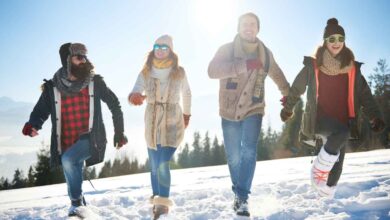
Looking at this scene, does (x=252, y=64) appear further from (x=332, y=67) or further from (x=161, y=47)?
(x=161, y=47)

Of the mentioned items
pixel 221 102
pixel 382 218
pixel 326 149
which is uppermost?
pixel 221 102

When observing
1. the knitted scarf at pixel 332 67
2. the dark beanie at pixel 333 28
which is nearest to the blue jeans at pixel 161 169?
the knitted scarf at pixel 332 67

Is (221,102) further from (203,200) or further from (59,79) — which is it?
(59,79)

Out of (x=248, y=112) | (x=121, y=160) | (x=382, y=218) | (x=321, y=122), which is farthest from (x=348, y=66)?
(x=121, y=160)

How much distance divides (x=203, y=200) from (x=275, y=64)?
2.52 m

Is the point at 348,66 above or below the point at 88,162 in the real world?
above

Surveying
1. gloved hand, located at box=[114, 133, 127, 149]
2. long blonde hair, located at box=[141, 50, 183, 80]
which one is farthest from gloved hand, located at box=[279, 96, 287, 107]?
gloved hand, located at box=[114, 133, 127, 149]

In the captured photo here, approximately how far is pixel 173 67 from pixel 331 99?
227 centimetres

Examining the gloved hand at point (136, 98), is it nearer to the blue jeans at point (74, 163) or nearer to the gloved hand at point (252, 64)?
the blue jeans at point (74, 163)

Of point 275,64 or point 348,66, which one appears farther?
Result: point 275,64

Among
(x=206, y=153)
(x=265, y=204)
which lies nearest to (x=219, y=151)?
(x=206, y=153)

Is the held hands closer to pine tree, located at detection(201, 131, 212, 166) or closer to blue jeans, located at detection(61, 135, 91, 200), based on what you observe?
blue jeans, located at detection(61, 135, 91, 200)

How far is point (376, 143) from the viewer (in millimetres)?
49656

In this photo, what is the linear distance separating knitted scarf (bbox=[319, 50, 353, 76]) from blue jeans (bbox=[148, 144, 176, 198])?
238cm
